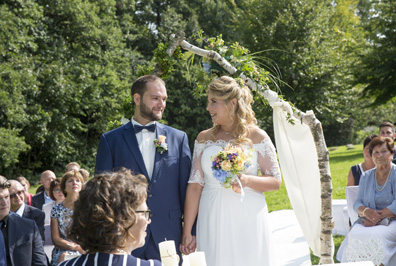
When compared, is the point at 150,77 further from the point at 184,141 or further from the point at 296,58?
the point at 296,58

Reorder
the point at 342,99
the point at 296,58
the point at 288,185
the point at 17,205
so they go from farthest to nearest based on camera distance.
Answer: the point at 342,99 → the point at 296,58 → the point at 288,185 → the point at 17,205

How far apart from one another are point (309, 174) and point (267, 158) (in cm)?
185

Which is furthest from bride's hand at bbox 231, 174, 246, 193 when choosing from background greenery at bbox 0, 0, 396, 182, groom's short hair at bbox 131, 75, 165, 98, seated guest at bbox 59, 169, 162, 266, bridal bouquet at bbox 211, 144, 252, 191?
background greenery at bbox 0, 0, 396, 182

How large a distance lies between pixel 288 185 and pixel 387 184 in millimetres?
1235

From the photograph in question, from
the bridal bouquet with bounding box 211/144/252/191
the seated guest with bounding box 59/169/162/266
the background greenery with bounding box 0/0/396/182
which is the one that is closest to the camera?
the seated guest with bounding box 59/169/162/266

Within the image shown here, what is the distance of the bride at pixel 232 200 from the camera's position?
4.35 metres

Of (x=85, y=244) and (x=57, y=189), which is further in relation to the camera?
(x=57, y=189)

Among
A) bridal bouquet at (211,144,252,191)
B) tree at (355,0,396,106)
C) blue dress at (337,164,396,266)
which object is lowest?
blue dress at (337,164,396,266)

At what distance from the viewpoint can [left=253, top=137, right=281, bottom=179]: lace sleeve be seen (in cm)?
436

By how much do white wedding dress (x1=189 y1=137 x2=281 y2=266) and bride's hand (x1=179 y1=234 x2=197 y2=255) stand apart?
0.79 feet

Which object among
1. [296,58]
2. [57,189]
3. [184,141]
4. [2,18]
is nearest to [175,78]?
[296,58]

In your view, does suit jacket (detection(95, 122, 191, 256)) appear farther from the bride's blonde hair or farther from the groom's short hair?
the bride's blonde hair

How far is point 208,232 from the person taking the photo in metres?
4.44

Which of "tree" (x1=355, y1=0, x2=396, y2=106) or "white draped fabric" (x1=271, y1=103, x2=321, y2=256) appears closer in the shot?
"white draped fabric" (x1=271, y1=103, x2=321, y2=256)
